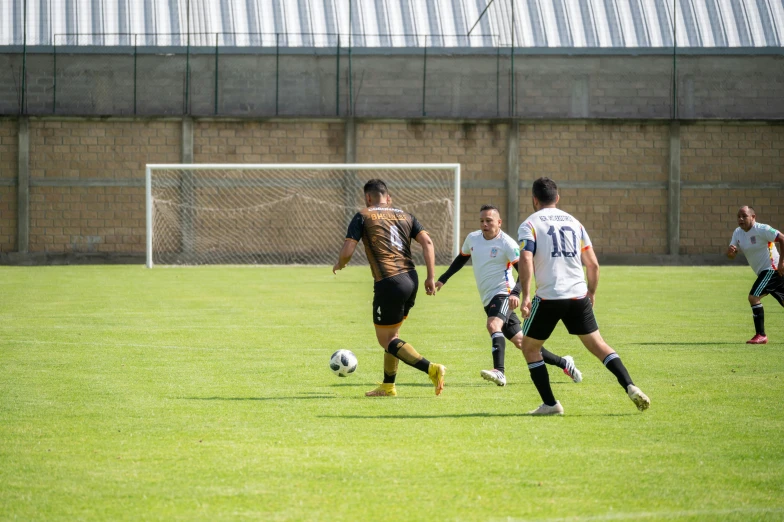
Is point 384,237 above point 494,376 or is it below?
above

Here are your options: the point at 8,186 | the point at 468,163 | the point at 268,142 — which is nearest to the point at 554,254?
the point at 468,163

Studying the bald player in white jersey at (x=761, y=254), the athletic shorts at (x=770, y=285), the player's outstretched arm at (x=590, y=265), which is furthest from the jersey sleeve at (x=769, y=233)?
the player's outstretched arm at (x=590, y=265)

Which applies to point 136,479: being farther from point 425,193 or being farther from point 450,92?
point 450,92

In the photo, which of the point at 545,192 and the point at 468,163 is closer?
the point at 545,192

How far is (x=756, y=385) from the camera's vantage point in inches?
367

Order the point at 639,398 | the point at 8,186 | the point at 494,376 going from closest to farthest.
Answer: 1. the point at 639,398
2. the point at 494,376
3. the point at 8,186

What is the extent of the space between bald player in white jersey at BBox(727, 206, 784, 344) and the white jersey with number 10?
248 inches

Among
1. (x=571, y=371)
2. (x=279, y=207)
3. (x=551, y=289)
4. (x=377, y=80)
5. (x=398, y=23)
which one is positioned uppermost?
(x=398, y=23)

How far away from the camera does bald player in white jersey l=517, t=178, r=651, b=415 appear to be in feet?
25.1

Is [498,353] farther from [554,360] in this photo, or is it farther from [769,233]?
[769,233]

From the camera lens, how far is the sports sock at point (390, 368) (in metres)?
8.98

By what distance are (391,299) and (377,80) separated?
86.1 feet

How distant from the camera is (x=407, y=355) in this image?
8.73 metres

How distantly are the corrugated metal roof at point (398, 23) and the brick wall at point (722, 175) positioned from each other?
4.20 m
